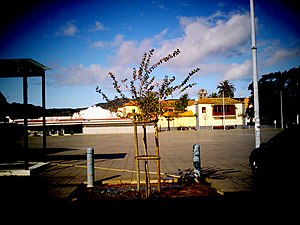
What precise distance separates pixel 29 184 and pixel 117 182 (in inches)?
102

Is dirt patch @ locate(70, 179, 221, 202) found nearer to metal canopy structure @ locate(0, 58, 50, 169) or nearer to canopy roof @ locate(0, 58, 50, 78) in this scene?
metal canopy structure @ locate(0, 58, 50, 169)

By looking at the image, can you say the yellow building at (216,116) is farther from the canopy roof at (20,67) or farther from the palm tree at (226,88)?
the canopy roof at (20,67)

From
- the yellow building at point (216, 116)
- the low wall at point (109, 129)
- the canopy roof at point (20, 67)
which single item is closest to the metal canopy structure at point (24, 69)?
the canopy roof at point (20, 67)

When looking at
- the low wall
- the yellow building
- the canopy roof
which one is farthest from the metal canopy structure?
the yellow building

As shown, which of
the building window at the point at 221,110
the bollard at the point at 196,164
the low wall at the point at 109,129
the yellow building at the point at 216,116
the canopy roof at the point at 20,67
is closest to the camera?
the bollard at the point at 196,164

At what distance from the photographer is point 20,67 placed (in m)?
7.88

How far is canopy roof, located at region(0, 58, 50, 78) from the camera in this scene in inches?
293

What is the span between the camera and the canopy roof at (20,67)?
7.44 meters

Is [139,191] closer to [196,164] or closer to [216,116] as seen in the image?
[196,164]

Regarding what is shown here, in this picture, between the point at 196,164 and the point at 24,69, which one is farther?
the point at 24,69

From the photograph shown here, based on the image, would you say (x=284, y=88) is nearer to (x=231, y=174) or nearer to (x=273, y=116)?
(x=273, y=116)

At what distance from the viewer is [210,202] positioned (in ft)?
15.5

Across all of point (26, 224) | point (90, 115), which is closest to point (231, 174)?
point (26, 224)

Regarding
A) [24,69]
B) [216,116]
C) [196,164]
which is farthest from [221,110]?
[24,69]
